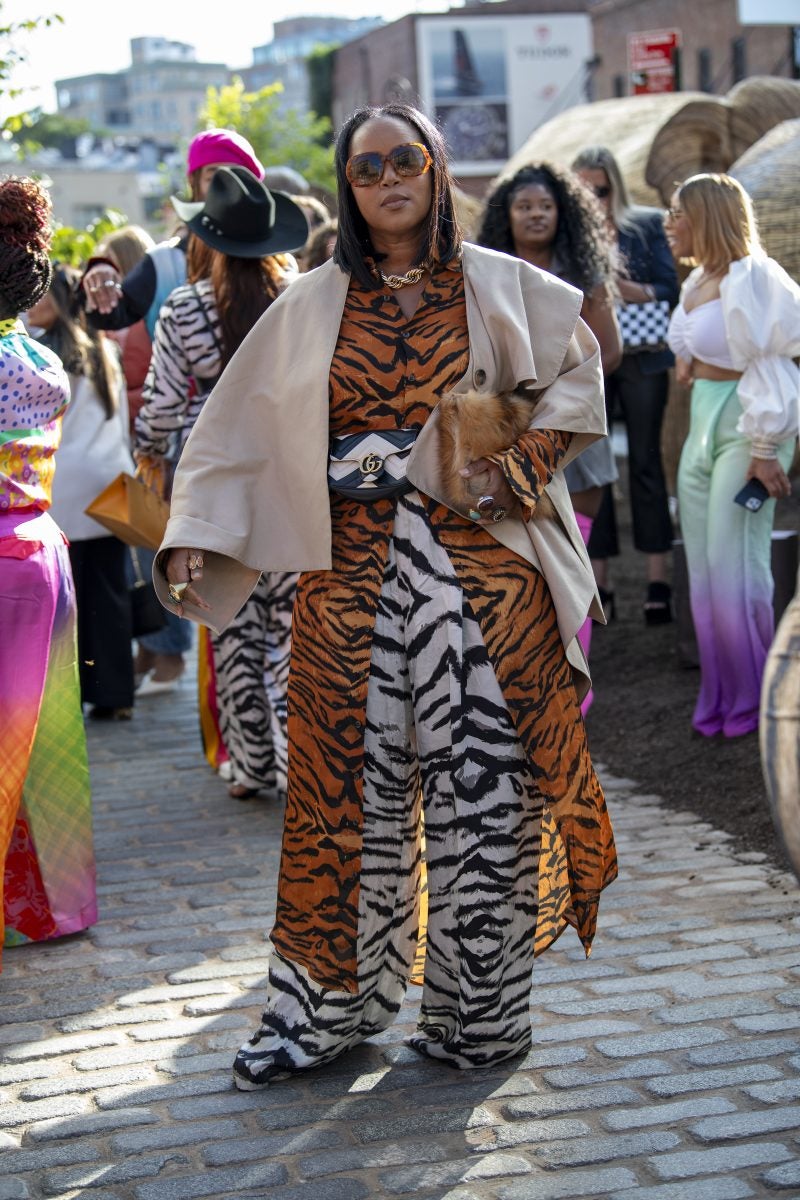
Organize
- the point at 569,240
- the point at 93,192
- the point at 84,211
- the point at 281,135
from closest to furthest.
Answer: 1. the point at 569,240
2. the point at 281,135
3. the point at 93,192
4. the point at 84,211

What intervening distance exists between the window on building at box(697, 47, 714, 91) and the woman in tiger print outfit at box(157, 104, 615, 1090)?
144 feet

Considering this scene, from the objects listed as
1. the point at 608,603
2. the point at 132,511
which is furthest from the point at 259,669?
the point at 608,603

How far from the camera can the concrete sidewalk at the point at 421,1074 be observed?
3.41 m

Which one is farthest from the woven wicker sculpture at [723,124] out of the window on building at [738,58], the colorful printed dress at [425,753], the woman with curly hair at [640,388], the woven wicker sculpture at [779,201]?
the window on building at [738,58]

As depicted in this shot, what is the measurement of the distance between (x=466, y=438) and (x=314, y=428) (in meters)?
0.36

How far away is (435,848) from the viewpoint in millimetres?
3846

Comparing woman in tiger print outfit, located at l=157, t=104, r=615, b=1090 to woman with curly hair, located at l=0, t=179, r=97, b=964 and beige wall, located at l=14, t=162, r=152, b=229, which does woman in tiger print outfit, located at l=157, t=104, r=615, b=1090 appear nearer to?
woman with curly hair, located at l=0, t=179, r=97, b=964

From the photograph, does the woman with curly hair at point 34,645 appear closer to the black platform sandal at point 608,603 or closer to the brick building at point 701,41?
the black platform sandal at point 608,603

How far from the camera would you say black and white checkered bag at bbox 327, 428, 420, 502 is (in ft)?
12.3

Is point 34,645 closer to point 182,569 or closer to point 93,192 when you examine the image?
point 182,569

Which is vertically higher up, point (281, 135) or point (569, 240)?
point (281, 135)

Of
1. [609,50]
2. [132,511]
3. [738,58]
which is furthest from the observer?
[609,50]

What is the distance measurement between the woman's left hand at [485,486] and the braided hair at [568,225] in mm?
3170

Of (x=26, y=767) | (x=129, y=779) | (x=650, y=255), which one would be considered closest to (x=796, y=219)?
(x=650, y=255)
